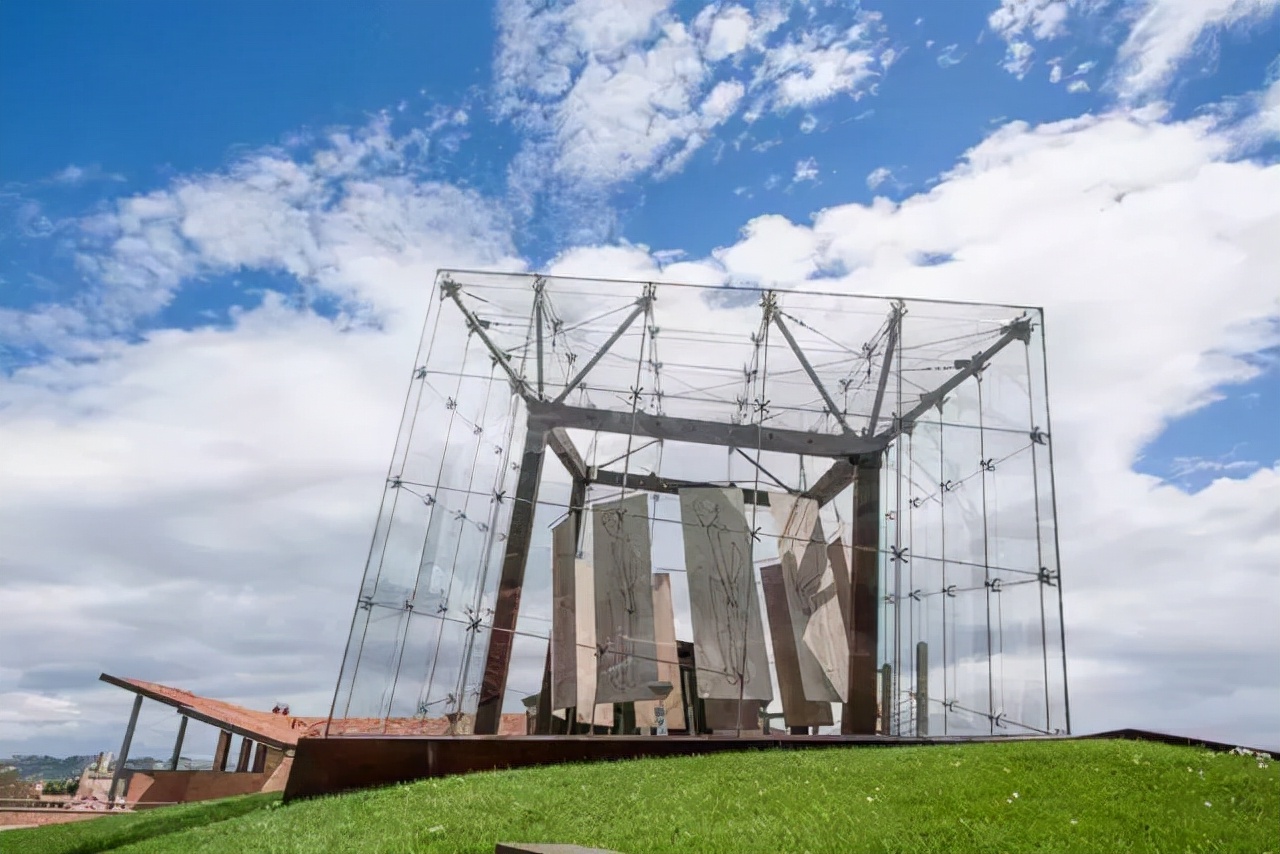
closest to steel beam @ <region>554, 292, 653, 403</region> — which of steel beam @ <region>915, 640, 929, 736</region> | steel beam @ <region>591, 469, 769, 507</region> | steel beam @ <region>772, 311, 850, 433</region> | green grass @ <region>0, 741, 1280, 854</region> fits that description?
steel beam @ <region>591, 469, 769, 507</region>

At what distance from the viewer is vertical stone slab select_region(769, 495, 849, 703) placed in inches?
542

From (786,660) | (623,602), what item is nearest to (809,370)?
(786,660)

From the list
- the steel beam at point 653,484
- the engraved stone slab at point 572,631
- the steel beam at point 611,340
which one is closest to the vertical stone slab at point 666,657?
the engraved stone slab at point 572,631

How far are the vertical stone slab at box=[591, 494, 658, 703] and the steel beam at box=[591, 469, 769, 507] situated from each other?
0.29 metres

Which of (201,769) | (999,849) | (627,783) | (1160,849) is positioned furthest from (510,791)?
(201,769)

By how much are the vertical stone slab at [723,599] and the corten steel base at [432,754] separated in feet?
7.15

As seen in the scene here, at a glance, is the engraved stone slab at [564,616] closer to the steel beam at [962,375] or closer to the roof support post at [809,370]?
the roof support post at [809,370]

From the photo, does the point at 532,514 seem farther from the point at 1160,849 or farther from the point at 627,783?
the point at 1160,849

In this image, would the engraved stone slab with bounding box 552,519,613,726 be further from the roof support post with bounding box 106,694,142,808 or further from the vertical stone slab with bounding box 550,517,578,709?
the roof support post with bounding box 106,694,142,808

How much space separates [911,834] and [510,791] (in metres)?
3.95

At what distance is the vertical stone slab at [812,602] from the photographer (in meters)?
13.8

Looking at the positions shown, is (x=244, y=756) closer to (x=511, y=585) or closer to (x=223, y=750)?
(x=223, y=750)

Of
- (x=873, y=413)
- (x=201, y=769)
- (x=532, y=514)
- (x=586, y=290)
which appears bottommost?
(x=201, y=769)

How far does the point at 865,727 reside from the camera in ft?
44.3
